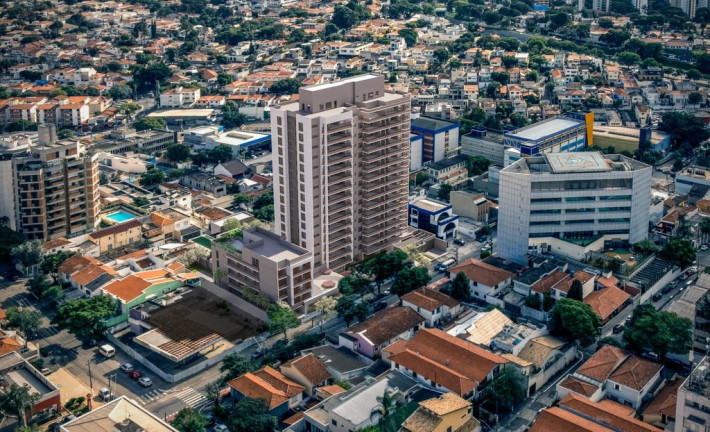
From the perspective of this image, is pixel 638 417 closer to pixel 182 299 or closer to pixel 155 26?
pixel 182 299

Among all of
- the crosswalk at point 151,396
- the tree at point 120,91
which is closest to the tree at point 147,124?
the tree at point 120,91

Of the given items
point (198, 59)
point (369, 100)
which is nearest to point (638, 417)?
point (369, 100)

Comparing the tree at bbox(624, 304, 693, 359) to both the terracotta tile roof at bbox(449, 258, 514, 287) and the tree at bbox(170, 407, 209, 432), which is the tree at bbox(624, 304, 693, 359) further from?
the tree at bbox(170, 407, 209, 432)

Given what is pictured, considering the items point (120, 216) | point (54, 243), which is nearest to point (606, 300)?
point (120, 216)

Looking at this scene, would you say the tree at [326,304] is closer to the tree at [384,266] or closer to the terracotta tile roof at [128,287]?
the tree at [384,266]

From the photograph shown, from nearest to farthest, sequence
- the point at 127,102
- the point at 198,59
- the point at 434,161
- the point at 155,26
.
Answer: the point at 434,161 → the point at 127,102 → the point at 198,59 → the point at 155,26

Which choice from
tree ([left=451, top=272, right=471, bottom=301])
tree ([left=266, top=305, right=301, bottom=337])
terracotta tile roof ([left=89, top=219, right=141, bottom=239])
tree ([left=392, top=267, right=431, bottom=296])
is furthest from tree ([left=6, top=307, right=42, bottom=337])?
tree ([left=451, top=272, right=471, bottom=301])

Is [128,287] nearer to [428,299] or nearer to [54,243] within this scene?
[54,243]
